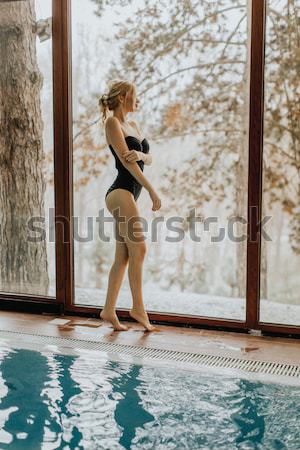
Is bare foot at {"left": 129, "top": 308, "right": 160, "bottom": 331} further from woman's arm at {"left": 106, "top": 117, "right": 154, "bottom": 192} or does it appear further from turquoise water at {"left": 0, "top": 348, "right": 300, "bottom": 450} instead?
woman's arm at {"left": 106, "top": 117, "right": 154, "bottom": 192}

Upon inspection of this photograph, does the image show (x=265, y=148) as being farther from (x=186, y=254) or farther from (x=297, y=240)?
(x=186, y=254)

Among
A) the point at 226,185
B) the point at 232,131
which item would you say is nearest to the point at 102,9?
the point at 232,131

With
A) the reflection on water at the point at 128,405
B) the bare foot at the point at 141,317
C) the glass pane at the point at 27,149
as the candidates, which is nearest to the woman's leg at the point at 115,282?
the bare foot at the point at 141,317

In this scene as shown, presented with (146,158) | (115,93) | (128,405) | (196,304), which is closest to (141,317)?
(196,304)

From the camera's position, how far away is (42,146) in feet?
15.3

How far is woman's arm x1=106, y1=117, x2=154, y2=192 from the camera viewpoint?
13.2 ft

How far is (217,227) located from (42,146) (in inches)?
62.5

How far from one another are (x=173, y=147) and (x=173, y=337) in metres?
1.54

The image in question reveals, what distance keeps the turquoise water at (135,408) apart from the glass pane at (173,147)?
1.20 m

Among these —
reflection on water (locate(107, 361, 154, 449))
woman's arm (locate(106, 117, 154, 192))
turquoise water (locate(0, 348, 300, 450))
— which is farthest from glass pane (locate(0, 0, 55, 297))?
reflection on water (locate(107, 361, 154, 449))

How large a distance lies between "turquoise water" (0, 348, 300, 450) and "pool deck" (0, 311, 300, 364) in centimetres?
45

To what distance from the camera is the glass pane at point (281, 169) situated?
396 cm

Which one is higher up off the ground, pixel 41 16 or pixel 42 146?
pixel 41 16

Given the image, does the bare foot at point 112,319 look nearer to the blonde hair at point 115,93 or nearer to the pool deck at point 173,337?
the pool deck at point 173,337
